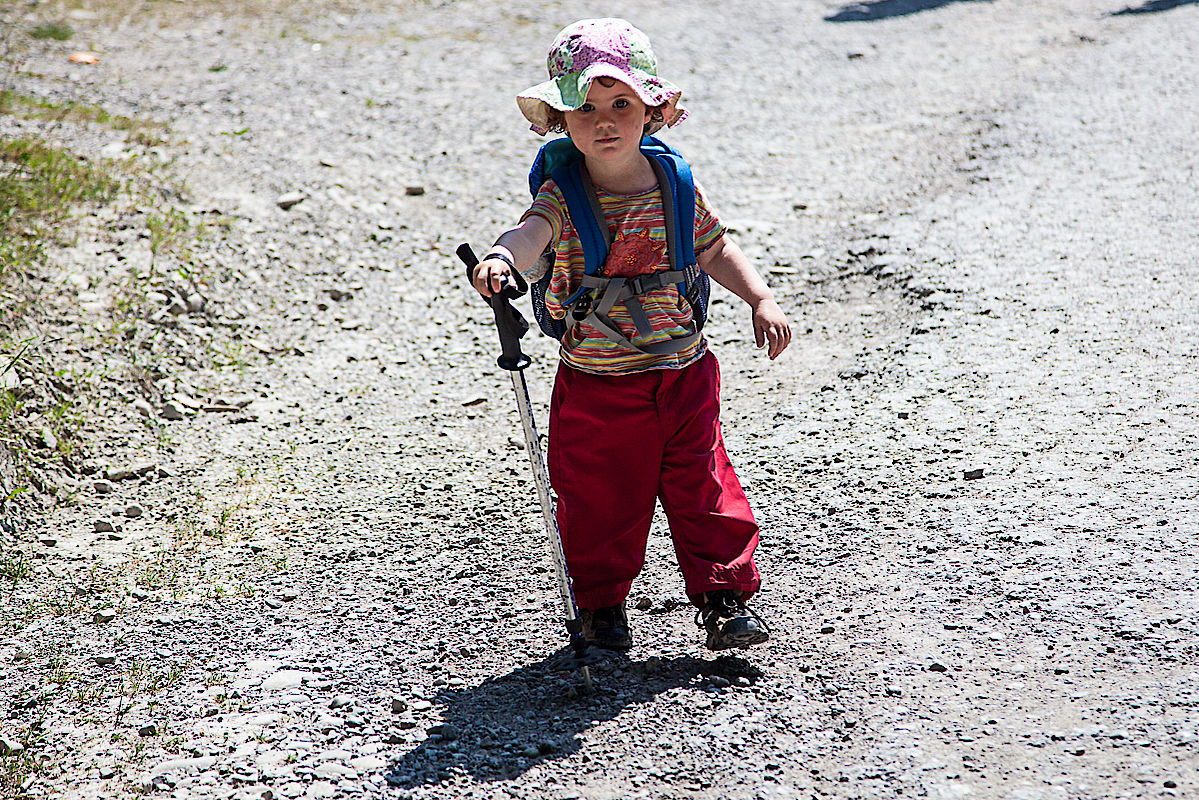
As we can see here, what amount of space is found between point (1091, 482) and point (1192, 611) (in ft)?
2.67

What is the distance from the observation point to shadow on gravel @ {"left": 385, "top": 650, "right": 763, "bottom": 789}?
2.85 metres

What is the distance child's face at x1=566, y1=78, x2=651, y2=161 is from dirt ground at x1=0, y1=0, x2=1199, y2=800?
1.46 meters

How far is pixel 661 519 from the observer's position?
4.17 meters

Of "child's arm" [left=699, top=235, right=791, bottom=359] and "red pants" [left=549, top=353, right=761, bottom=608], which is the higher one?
"child's arm" [left=699, top=235, right=791, bottom=359]

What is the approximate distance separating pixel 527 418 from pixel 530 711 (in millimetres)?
796

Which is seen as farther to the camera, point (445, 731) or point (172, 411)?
point (172, 411)

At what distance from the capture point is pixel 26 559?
397 centimetres

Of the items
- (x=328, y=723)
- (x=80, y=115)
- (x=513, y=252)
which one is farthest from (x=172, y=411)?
(x=80, y=115)

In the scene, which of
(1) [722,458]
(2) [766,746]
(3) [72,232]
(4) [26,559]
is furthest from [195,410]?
(2) [766,746]

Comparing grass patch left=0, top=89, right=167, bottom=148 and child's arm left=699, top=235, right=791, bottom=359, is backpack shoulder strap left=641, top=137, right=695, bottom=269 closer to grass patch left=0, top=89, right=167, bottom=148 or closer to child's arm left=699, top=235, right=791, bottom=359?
child's arm left=699, top=235, right=791, bottom=359

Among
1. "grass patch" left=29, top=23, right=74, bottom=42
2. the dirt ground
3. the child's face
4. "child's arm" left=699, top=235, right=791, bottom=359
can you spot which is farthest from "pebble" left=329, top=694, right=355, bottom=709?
"grass patch" left=29, top=23, right=74, bottom=42

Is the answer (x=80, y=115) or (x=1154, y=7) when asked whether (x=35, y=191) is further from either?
(x=1154, y=7)

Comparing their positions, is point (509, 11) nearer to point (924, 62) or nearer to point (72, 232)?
point (924, 62)

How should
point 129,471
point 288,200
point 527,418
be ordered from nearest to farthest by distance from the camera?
point 527,418 < point 129,471 < point 288,200
